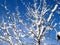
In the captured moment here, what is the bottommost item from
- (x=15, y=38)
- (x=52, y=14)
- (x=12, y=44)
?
(x=12, y=44)

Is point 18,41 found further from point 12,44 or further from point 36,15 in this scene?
point 36,15

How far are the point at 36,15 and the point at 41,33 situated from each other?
1918 mm

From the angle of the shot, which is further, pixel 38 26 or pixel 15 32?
pixel 15 32

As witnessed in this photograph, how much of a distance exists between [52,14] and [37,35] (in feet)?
4.00

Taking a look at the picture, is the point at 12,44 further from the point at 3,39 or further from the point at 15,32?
the point at 15,32

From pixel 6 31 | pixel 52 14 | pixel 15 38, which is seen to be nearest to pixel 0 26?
pixel 6 31

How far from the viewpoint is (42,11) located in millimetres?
7555

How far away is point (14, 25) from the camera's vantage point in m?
8.12

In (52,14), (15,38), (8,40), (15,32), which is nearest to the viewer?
(52,14)

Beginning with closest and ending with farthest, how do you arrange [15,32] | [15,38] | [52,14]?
[52,14] → [15,38] → [15,32]

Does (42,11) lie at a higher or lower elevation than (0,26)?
higher

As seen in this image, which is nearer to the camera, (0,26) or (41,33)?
(41,33)

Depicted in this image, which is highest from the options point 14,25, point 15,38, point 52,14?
point 14,25

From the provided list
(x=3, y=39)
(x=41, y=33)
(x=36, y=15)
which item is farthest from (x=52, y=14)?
(x=3, y=39)
